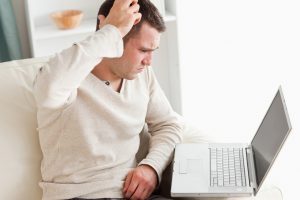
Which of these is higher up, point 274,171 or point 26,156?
point 26,156

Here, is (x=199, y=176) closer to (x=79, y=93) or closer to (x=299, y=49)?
(x=79, y=93)

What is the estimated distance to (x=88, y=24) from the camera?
255cm

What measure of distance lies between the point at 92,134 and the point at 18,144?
0.28m

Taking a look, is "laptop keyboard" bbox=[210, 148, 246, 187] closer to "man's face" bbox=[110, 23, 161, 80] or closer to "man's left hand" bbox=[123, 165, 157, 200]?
"man's left hand" bbox=[123, 165, 157, 200]

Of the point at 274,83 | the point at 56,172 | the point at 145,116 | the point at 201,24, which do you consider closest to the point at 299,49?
the point at 274,83

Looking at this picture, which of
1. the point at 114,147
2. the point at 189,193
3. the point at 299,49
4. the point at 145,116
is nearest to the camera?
the point at 189,193

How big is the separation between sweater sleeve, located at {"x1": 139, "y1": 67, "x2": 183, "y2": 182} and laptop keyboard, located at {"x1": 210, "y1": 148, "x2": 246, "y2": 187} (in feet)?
0.50

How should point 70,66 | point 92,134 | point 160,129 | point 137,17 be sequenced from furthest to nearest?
point 160,129 < point 92,134 < point 137,17 < point 70,66

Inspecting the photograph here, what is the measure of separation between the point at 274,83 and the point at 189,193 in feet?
3.21

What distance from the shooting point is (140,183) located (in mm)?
1706

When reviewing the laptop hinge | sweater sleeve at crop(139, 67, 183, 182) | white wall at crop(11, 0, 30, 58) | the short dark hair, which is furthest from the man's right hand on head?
white wall at crop(11, 0, 30, 58)

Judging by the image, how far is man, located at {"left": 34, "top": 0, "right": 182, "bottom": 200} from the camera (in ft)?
5.38

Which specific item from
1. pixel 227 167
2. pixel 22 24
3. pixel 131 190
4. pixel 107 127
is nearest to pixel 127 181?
pixel 131 190

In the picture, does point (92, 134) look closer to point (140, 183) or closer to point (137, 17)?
point (140, 183)
